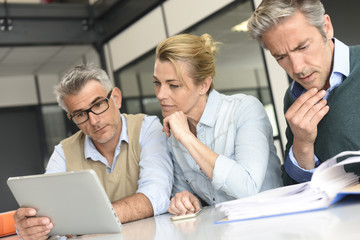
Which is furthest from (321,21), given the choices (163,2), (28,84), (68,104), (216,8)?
(28,84)

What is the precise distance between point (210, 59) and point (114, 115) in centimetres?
57

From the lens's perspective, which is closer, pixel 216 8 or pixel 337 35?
pixel 337 35

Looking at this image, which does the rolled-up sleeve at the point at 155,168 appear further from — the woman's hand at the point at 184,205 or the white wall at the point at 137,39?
the white wall at the point at 137,39

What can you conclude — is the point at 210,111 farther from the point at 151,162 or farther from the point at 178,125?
the point at 151,162

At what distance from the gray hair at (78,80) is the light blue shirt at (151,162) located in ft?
0.71

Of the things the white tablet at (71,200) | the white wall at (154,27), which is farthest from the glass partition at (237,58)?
the white tablet at (71,200)

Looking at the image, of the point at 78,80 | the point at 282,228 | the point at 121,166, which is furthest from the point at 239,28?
the point at 282,228

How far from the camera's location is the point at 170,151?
6.27 ft

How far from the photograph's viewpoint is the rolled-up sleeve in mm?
1705

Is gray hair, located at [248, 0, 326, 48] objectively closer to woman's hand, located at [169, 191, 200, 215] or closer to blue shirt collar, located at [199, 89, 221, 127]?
blue shirt collar, located at [199, 89, 221, 127]

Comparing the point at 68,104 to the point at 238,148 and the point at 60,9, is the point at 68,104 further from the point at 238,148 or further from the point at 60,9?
the point at 60,9

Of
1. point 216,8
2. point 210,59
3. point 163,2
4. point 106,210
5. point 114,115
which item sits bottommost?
point 106,210

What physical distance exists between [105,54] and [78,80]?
418 cm

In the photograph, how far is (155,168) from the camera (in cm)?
182
